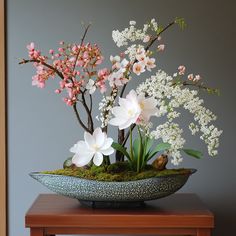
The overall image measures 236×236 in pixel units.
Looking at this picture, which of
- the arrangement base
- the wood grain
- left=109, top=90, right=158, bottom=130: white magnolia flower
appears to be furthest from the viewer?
the wood grain

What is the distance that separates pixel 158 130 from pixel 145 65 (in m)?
0.21

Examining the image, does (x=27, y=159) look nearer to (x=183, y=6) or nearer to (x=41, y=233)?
(x=41, y=233)

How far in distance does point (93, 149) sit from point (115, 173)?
0.13 m

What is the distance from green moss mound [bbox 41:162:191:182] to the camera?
1.76 meters

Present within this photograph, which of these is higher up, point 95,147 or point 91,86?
point 91,86

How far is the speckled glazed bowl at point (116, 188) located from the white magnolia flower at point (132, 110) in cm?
20

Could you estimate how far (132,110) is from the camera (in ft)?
5.50

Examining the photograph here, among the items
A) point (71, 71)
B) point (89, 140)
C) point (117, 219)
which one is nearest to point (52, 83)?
point (71, 71)

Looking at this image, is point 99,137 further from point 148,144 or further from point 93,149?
point 148,144

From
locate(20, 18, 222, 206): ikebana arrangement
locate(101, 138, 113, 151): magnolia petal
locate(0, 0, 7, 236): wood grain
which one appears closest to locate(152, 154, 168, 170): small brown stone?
locate(20, 18, 222, 206): ikebana arrangement

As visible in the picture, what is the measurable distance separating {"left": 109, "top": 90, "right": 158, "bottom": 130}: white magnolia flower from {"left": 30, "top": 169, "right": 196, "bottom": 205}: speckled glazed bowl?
203mm

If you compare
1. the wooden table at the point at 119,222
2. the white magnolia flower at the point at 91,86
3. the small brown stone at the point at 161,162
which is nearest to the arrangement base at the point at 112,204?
the wooden table at the point at 119,222

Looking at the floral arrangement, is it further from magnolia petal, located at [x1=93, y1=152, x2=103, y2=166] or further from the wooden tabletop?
the wooden tabletop

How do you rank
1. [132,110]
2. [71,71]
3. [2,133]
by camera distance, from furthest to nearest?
[2,133] < [71,71] < [132,110]
